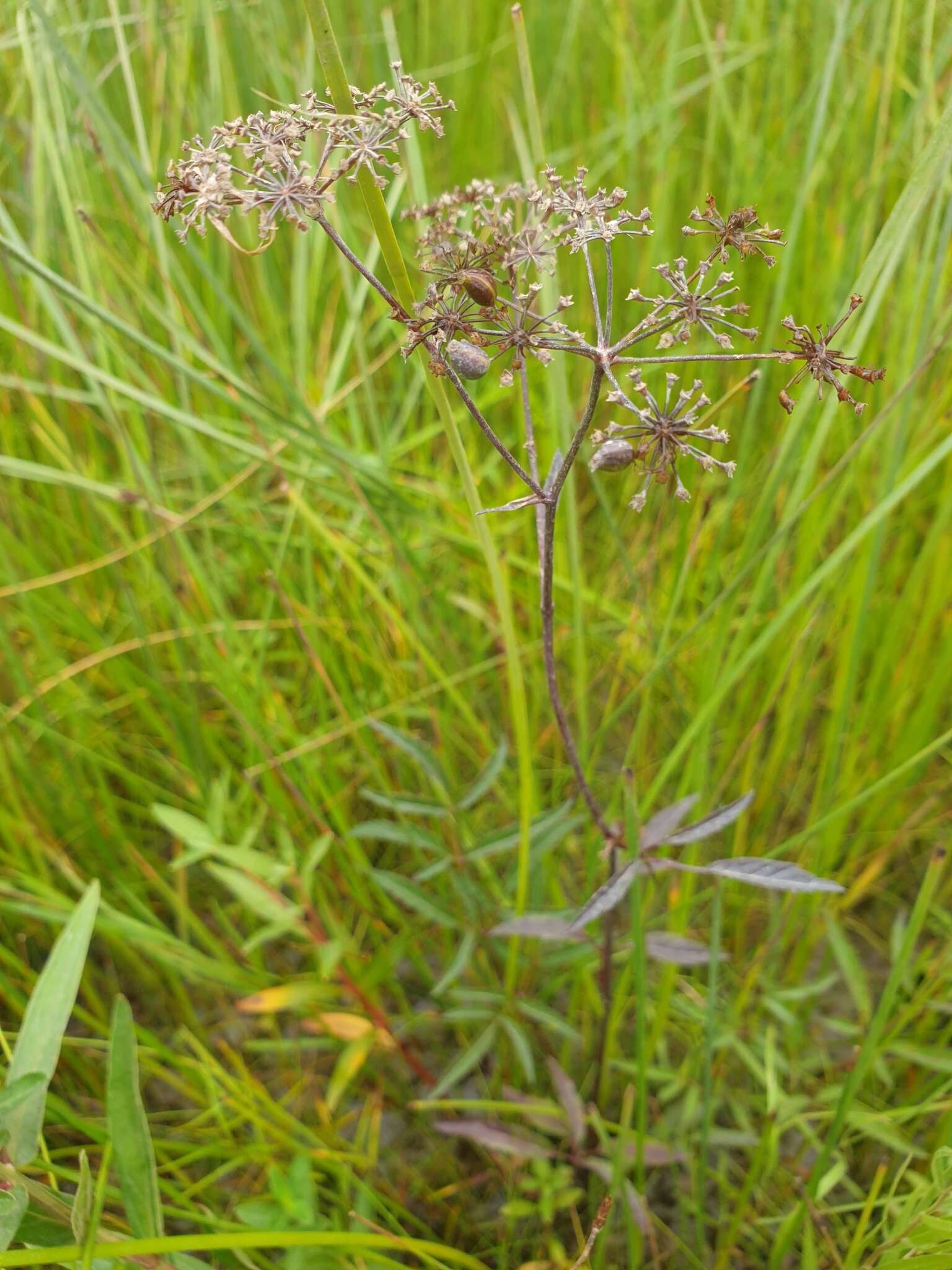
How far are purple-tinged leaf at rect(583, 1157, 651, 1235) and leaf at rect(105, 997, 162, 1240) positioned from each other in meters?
0.40

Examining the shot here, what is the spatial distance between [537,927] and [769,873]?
27cm

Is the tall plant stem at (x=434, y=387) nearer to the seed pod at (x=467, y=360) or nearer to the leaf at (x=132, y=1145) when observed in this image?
the seed pod at (x=467, y=360)

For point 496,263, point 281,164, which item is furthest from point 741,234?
point 281,164

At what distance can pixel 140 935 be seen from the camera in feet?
3.32

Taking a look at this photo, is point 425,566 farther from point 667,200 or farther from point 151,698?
point 667,200

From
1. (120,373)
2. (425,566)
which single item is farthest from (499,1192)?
(120,373)

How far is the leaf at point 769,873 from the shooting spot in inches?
25.0

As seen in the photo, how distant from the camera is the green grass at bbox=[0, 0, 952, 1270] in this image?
38.8 inches

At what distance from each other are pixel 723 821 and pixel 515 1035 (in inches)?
16.3

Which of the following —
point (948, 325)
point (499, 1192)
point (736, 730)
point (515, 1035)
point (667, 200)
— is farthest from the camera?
point (667, 200)

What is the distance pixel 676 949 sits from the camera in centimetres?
86

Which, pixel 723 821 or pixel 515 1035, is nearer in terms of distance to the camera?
pixel 723 821

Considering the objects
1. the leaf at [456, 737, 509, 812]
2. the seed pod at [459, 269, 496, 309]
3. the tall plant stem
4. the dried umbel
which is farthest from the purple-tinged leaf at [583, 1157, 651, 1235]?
the seed pod at [459, 269, 496, 309]

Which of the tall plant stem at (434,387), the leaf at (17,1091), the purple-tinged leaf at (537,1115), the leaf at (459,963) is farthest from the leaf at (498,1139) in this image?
the leaf at (17,1091)
